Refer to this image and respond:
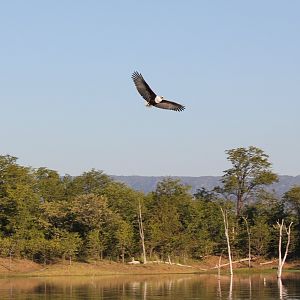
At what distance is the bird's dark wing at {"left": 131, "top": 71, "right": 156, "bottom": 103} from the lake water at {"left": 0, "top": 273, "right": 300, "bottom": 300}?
104 feet

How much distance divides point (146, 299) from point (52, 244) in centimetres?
3454

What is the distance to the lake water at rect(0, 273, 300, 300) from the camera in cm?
5456

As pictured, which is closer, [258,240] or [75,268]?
[75,268]

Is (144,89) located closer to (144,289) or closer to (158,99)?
(158,99)

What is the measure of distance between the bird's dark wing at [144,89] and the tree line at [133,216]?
63.8m

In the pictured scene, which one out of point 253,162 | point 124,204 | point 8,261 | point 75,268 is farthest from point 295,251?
point 8,261

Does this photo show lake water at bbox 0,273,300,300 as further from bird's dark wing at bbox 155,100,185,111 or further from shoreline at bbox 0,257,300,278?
bird's dark wing at bbox 155,100,185,111

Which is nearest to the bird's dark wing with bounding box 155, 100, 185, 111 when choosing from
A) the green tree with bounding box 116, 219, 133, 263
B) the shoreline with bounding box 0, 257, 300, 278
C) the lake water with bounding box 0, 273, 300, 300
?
the lake water with bounding box 0, 273, 300, 300

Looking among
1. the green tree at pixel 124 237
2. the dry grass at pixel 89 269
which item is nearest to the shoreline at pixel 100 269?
the dry grass at pixel 89 269

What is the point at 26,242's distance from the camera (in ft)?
282

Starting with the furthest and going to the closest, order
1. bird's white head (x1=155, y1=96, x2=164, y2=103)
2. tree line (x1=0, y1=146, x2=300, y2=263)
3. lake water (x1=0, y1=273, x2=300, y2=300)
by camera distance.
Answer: tree line (x1=0, y1=146, x2=300, y2=263) < lake water (x1=0, y1=273, x2=300, y2=300) < bird's white head (x1=155, y1=96, x2=164, y2=103)

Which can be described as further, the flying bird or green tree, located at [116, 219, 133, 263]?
green tree, located at [116, 219, 133, 263]

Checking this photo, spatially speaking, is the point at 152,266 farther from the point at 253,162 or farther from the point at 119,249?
the point at 253,162

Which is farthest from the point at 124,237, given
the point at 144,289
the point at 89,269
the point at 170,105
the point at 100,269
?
the point at 170,105
